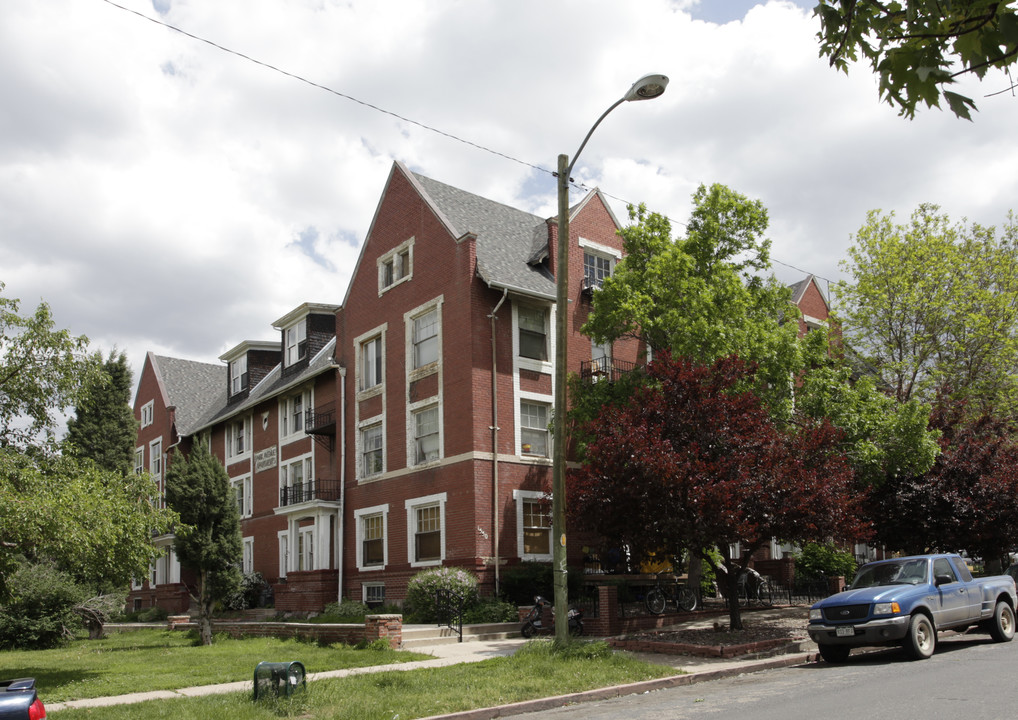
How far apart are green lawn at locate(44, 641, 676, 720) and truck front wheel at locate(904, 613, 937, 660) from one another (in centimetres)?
390

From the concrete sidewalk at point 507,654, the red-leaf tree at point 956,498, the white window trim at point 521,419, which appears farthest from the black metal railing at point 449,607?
the red-leaf tree at point 956,498

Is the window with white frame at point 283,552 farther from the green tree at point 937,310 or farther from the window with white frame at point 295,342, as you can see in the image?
the green tree at point 937,310

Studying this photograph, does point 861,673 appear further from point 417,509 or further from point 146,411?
point 146,411

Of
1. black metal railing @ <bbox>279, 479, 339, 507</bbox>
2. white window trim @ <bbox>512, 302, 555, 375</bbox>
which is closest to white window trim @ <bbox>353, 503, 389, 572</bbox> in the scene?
black metal railing @ <bbox>279, 479, 339, 507</bbox>

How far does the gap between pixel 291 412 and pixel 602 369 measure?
1414 centimetres

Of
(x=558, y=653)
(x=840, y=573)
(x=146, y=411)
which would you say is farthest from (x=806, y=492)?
(x=146, y=411)

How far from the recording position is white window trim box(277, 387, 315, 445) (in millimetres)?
34312

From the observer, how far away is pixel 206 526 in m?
22.4

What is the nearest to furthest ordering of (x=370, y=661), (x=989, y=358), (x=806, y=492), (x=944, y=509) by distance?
(x=370, y=661)
(x=806, y=492)
(x=944, y=509)
(x=989, y=358)

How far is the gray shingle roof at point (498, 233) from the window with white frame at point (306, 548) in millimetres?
12120

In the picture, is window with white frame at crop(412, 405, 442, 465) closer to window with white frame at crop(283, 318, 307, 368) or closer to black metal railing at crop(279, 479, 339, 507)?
black metal railing at crop(279, 479, 339, 507)

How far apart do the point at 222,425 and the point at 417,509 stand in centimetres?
1750

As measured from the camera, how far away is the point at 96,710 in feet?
38.1

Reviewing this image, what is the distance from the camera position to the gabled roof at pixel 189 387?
4609cm
